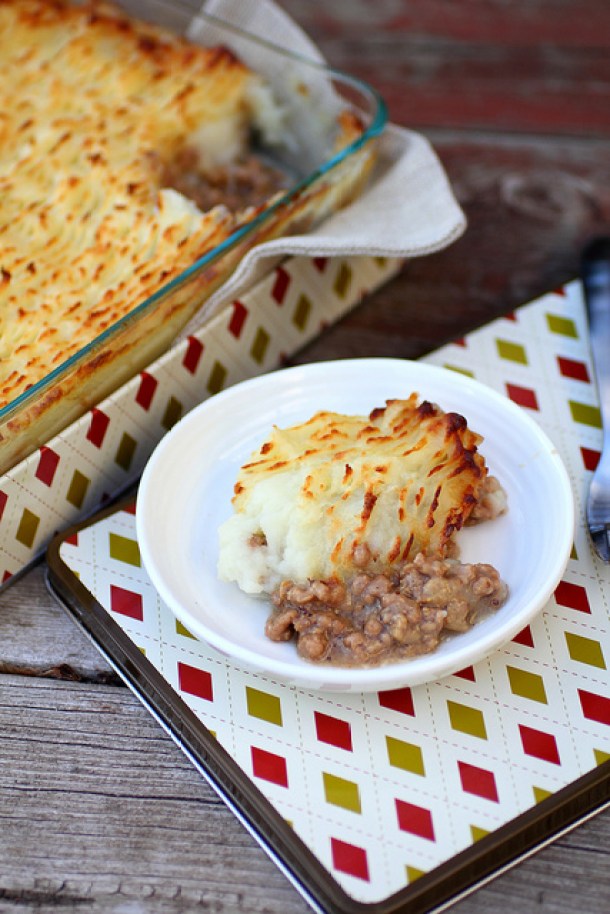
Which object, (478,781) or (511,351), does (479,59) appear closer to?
(511,351)

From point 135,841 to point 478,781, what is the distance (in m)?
0.47


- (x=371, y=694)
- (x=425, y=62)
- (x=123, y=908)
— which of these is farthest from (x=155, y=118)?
(x=123, y=908)

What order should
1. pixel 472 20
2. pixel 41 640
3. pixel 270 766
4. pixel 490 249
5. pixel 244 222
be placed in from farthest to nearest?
pixel 472 20 < pixel 490 249 < pixel 244 222 < pixel 41 640 < pixel 270 766

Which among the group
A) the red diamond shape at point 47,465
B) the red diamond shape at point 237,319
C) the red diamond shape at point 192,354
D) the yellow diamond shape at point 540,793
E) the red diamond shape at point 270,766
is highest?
the red diamond shape at point 47,465

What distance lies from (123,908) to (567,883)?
0.58m

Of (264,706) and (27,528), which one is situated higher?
(27,528)

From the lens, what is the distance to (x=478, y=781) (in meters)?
1.48

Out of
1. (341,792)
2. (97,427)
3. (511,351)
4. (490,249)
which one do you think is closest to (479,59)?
(490,249)

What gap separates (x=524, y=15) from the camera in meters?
3.24

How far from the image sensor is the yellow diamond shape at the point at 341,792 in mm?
1467

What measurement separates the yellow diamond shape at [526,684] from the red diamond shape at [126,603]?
0.57m

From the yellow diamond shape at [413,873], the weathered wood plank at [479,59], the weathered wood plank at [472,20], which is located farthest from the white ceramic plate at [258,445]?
the weathered wood plank at [472,20]

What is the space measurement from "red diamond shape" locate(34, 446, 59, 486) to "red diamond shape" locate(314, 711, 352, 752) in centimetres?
60

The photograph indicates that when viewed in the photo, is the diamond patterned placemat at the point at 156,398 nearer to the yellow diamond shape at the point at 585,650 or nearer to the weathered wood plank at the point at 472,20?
the yellow diamond shape at the point at 585,650
